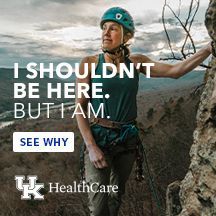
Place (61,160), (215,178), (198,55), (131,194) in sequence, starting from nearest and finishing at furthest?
(215,178) → (198,55) → (131,194) → (61,160)

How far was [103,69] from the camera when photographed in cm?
310

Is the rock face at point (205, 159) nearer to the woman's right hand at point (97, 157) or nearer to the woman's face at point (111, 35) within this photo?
the woman's right hand at point (97, 157)

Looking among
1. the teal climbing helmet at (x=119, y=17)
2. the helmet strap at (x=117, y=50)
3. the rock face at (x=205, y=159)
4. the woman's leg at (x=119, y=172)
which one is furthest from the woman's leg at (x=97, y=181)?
the teal climbing helmet at (x=119, y=17)

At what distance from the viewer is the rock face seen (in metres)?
2.46

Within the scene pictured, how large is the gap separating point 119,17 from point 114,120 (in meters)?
0.70

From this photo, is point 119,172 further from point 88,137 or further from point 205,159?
point 205,159

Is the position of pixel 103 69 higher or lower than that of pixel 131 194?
higher

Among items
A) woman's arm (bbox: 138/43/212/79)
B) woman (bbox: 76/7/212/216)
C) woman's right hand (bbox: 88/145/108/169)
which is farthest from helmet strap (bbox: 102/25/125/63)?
woman's right hand (bbox: 88/145/108/169)

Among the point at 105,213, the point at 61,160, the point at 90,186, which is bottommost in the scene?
the point at 61,160

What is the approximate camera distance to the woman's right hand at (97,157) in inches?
118

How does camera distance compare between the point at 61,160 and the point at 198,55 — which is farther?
the point at 61,160

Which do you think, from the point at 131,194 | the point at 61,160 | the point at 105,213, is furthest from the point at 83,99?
the point at 61,160

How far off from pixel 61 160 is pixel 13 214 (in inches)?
376

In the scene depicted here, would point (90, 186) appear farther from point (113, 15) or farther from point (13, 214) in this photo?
point (13, 214)
